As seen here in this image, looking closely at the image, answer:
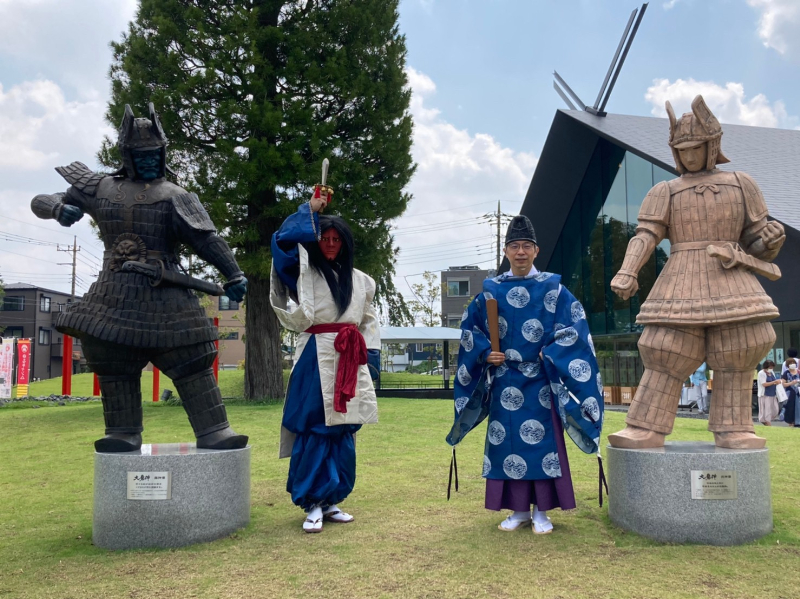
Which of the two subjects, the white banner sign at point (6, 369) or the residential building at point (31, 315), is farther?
the residential building at point (31, 315)

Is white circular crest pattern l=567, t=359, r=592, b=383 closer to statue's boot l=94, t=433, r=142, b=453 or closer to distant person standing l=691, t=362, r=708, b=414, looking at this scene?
statue's boot l=94, t=433, r=142, b=453

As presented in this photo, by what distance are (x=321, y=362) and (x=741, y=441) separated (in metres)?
2.42

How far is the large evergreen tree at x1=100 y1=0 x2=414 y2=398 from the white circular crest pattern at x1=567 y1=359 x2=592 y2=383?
8.48 meters

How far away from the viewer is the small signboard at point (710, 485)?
3658 millimetres

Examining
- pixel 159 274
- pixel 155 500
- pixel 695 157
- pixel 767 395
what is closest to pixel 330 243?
pixel 159 274

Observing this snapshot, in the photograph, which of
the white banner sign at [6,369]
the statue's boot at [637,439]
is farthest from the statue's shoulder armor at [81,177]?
the white banner sign at [6,369]

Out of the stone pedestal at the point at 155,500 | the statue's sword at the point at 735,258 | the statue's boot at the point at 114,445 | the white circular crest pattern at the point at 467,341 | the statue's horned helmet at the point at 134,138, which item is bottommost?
the stone pedestal at the point at 155,500

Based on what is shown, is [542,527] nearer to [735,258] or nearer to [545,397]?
[545,397]

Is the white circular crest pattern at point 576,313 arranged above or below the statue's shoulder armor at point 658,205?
below

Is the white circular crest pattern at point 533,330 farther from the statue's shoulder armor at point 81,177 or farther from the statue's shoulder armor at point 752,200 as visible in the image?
the statue's shoulder armor at point 81,177

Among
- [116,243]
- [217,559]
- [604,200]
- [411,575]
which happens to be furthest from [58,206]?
[604,200]

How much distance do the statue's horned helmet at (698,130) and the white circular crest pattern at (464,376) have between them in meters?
1.83

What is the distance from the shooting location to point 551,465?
3.85 metres

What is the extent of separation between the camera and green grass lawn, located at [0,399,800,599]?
3029mm
